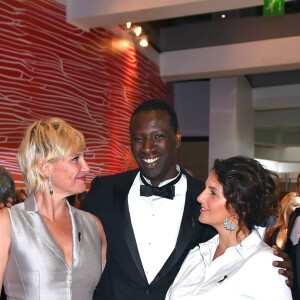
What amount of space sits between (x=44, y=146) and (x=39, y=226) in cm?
36

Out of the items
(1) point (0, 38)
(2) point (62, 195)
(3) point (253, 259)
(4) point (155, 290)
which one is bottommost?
(4) point (155, 290)

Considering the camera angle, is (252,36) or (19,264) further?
(252,36)

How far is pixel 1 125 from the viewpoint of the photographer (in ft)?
20.3

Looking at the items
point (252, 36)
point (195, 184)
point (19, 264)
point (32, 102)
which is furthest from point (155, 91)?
point (19, 264)

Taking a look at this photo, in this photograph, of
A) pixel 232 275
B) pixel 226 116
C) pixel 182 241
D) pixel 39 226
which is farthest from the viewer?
pixel 226 116

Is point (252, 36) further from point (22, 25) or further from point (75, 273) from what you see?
point (75, 273)

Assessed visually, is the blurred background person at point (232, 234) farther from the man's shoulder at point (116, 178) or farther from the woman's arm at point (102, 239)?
the man's shoulder at point (116, 178)

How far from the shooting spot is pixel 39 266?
2348mm

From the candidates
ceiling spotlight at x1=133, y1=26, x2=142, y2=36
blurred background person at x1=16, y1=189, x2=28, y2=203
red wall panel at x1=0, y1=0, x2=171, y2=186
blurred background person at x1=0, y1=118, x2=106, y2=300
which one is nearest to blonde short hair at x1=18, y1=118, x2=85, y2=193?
blurred background person at x1=0, y1=118, x2=106, y2=300

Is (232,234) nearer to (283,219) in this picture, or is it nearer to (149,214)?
(149,214)

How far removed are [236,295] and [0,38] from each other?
16.0 ft

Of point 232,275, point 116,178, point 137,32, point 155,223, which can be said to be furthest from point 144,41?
point 232,275

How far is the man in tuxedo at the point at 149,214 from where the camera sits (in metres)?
2.66

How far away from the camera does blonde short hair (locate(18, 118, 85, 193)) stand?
2408mm
